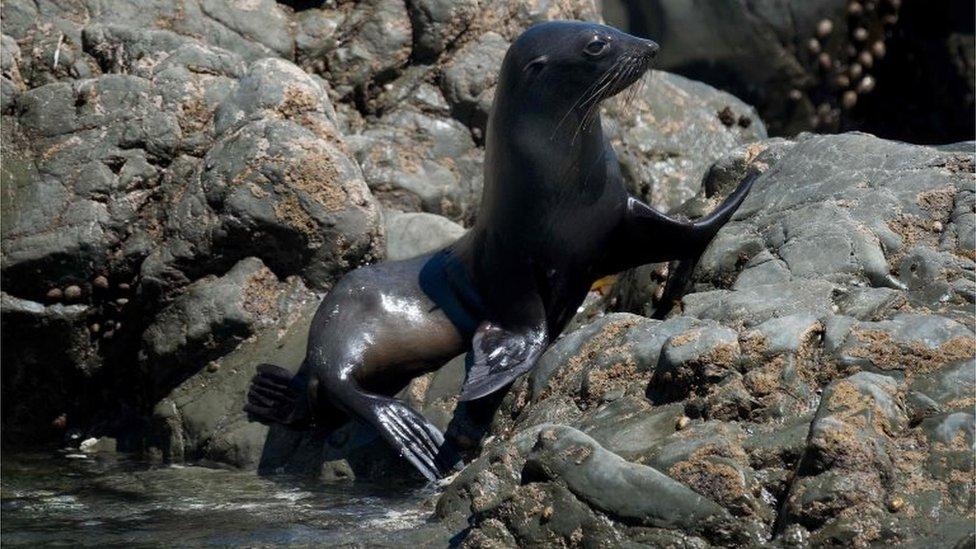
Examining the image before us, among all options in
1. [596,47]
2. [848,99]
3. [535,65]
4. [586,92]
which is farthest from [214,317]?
[848,99]

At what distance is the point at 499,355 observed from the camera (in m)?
8.27

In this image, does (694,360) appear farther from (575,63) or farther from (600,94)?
(575,63)

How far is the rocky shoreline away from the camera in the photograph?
221 inches

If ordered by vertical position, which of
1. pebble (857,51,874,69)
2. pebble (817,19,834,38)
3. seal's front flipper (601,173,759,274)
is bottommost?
pebble (857,51,874,69)

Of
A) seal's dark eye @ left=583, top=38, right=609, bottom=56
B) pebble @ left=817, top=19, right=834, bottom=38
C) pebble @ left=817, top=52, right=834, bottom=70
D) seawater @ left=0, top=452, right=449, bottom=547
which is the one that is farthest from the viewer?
pebble @ left=817, top=52, right=834, bottom=70

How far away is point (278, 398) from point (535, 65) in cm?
232

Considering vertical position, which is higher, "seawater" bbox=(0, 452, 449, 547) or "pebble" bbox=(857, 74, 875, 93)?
"seawater" bbox=(0, 452, 449, 547)

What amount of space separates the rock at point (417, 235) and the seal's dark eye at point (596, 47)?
5.87ft

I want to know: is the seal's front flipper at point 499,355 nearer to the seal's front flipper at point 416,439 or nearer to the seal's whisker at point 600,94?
the seal's front flipper at point 416,439

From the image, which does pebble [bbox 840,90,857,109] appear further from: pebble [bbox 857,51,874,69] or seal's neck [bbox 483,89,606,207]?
seal's neck [bbox 483,89,606,207]

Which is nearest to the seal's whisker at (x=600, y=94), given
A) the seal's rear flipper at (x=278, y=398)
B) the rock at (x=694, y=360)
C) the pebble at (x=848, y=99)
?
the seal's rear flipper at (x=278, y=398)

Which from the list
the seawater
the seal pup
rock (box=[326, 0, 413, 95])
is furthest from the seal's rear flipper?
rock (box=[326, 0, 413, 95])

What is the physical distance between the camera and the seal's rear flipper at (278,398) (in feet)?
28.9

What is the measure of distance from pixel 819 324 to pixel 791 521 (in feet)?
3.65
